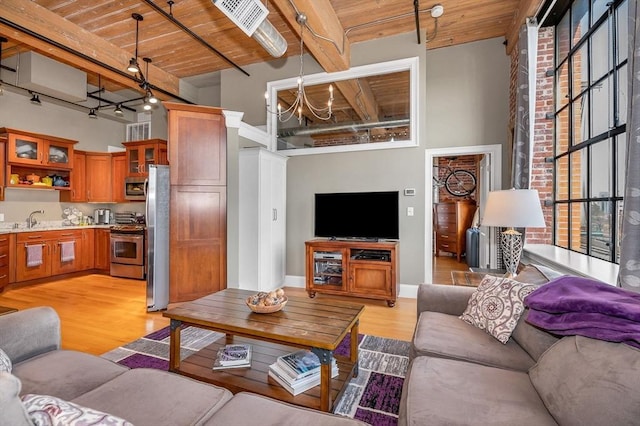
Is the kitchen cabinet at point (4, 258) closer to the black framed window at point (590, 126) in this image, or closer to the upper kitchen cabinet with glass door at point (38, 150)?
the upper kitchen cabinet with glass door at point (38, 150)

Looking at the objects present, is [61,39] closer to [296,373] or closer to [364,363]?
[296,373]

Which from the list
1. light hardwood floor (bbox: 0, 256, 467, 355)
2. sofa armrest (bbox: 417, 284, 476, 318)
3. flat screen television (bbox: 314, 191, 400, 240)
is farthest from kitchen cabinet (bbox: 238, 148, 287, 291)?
sofa armrest (bbox: 417, 284, 476, 318)

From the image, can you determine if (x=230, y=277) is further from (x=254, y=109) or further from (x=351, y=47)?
(x=351, y=47)

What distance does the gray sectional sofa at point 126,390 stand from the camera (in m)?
1.04

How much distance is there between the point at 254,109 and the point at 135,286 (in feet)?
11.1

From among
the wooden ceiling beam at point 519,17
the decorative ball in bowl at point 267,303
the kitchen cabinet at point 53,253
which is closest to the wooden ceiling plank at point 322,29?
the wooden ceiling beam at point 519,17

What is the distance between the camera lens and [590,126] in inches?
105

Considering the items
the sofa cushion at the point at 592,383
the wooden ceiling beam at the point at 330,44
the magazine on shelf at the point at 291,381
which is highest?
the wooden ceiling beam at the point at 330,44

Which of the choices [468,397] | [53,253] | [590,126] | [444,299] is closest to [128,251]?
[53,253]

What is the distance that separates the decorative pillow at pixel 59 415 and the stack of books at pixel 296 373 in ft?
3.69

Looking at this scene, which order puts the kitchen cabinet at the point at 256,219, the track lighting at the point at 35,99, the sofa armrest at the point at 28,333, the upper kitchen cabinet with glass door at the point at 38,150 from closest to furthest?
the sofa armrest at the point at 28,333 < the kitchen cabinet at the point at 256,219 < the upper kitchen cabinet with glass door at the point at 38,150 < the track lighting at the point at 35,99

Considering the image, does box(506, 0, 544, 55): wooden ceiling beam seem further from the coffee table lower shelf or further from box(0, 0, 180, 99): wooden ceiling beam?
box(0, 0, 180, 99): wooden ceiling beam

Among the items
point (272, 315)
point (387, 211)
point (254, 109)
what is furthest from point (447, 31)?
point (272, 315)

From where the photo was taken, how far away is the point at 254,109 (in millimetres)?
5004
